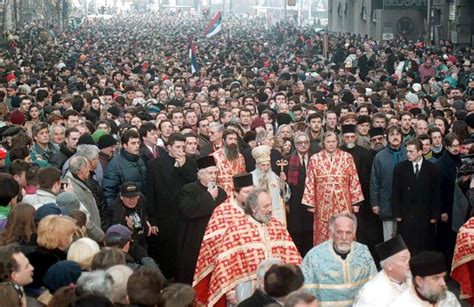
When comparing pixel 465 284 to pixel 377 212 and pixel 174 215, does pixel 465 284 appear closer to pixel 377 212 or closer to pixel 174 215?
pixel 377 212

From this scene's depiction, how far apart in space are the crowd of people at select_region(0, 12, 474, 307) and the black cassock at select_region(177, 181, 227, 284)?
0.01 meters

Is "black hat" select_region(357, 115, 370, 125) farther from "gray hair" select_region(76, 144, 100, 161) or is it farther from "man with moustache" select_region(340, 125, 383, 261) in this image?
"gray hair" select_region(76, 144, 100, 161)

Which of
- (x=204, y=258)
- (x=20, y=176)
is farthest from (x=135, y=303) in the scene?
(x=20, y=176)

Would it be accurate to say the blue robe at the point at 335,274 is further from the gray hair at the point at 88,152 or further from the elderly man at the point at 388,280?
the gray hair at the point at 88,152

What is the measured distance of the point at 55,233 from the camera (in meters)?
7.77

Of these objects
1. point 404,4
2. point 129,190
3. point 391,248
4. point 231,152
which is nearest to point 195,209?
point 129,190

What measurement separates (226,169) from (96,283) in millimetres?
4917

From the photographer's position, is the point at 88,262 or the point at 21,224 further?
the point at 21,224

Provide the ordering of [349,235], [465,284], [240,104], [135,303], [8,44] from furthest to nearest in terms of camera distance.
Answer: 1. [8,44]
2. [240,104]
3. [465,284]
4. [349,235]
5. [135,303]

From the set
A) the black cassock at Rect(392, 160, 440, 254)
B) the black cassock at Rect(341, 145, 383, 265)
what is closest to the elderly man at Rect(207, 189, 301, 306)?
the black cassock at Rect(392, 160, 440, 254)

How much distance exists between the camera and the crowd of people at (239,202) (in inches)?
278

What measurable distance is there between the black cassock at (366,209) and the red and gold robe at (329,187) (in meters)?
0.66

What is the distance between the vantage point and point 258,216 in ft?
28.1

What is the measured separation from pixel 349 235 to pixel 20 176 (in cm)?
367
